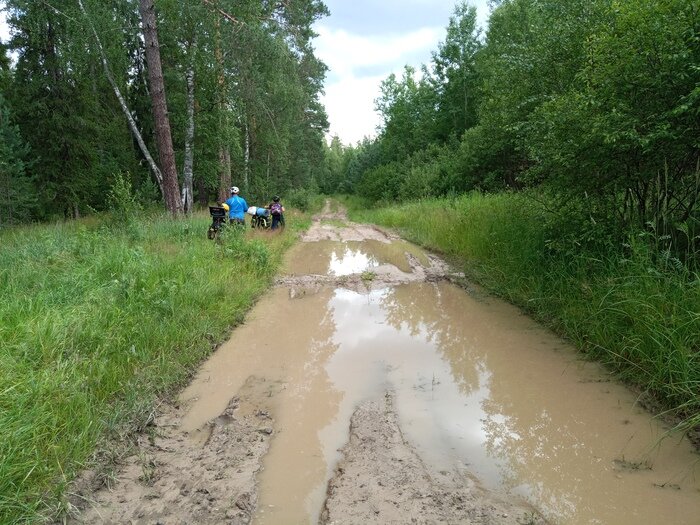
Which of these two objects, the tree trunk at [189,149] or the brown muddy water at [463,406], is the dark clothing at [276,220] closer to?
the tree trunk at [189,149]

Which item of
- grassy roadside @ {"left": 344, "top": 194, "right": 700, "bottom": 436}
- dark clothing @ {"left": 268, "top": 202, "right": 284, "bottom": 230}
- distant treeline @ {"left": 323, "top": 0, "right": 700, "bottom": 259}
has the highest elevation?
distant treeline @ {"left": 323, "top": 0, "right": 700, "bottom": 259}

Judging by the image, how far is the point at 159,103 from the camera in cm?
1061

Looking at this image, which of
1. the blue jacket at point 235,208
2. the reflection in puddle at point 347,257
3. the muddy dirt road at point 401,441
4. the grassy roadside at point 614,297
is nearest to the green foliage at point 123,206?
the blue jacket at point 235,208

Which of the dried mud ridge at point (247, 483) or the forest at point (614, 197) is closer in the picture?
the dried mud ridge at point (247, 483)

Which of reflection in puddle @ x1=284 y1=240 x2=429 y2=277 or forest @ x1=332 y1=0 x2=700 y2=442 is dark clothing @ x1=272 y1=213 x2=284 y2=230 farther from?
forest @ x1=332 y1=0 x2=700 y2=442

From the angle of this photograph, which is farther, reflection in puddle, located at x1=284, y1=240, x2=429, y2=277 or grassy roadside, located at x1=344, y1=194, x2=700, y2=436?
reflection in puddle, located at x1=284, y1=240, x2=429, y2=277

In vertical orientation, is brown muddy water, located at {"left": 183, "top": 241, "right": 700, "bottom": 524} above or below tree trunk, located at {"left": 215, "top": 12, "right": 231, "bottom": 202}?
below

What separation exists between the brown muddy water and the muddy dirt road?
1 centimetres

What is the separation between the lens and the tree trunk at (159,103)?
10211mm

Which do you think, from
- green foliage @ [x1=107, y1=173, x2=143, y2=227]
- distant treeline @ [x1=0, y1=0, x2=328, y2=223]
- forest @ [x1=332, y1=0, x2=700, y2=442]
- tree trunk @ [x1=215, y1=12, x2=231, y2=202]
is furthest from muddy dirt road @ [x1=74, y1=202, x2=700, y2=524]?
tree trunk @ [x1=215, y1=12, x2=231, y2=202]

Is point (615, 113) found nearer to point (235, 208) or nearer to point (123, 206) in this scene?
point (235, 208)

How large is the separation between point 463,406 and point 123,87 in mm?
23365

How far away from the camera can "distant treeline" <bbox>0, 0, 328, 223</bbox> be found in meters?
12.1

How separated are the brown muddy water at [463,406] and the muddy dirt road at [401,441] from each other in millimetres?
13
